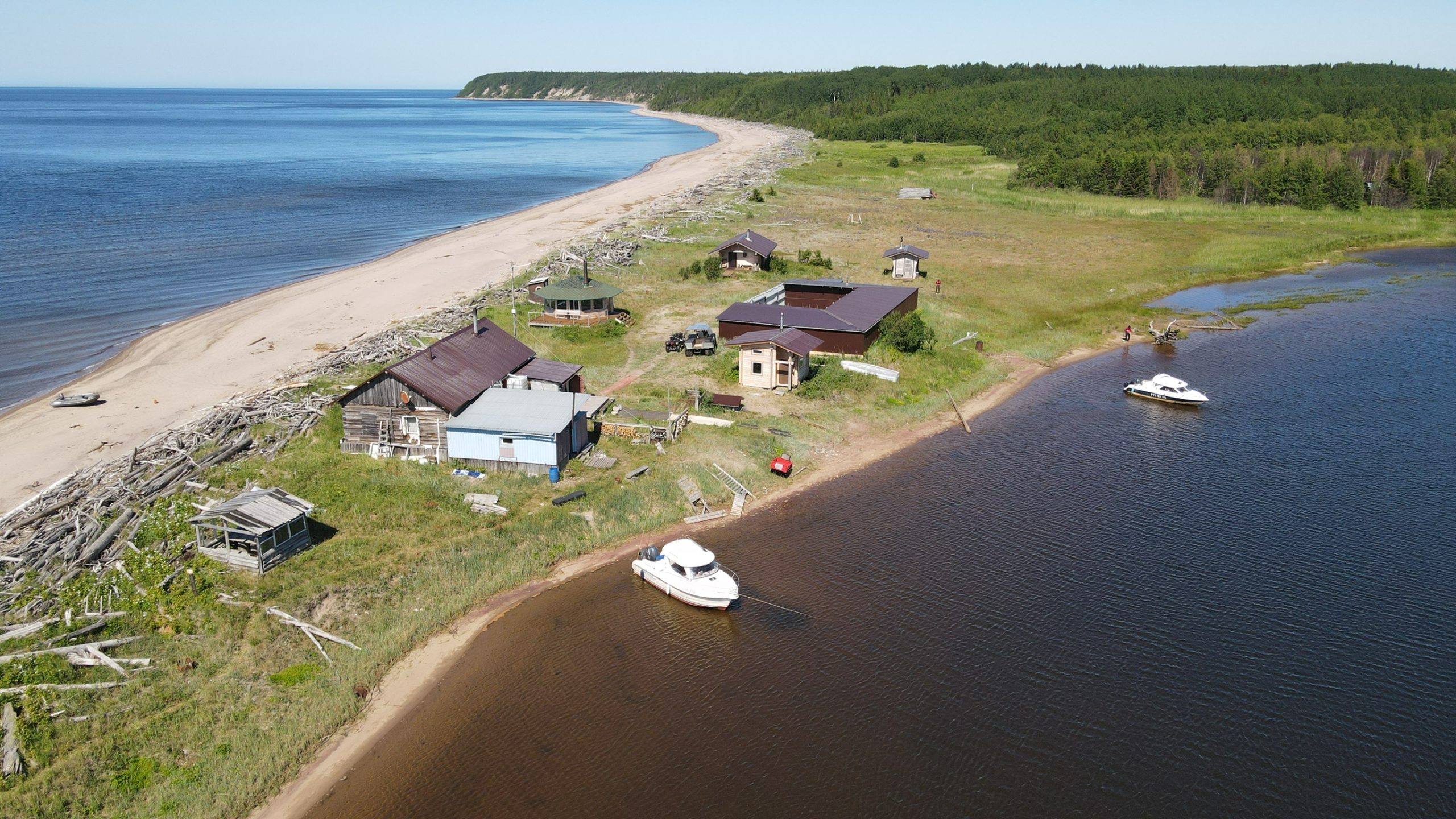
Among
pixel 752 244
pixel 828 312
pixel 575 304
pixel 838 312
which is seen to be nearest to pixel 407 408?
pixel 575 304

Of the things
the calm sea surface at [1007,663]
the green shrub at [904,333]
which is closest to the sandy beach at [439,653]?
the calm sea surface at [1007,663]

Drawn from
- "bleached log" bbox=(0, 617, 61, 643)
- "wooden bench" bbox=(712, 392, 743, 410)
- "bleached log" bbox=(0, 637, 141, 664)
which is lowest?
"bleached log" bbox=(0, 637, 141, 664)

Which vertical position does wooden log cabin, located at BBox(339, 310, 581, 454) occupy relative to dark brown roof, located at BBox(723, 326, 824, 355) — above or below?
below

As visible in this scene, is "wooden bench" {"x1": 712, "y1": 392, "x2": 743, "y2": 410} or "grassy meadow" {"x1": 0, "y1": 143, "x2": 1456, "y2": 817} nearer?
"grassy meadow" {"x1": 0, "y1": 143, "x2": 1456, "y2": 817}

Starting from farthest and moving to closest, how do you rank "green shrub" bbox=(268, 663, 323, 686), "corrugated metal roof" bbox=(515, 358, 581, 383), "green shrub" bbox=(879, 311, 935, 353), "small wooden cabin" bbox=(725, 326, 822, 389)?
"green shrub" bbox=(879, 311, 935, 353)
"small wooden cabin" bbox=(725, 326, 822, 389)
"corrugated metal roof" bbox=(515, 358, 581, 383)
"green shrub" bbox=(268, 663, 323, 686)

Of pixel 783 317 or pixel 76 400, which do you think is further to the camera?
pixel 783 317

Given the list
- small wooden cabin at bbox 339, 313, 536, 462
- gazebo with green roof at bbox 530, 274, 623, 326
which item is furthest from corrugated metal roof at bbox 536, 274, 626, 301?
small wooden cabin at bbox 339, 313, 536, 462

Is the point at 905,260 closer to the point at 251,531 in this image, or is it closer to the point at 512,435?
the point at 512,435

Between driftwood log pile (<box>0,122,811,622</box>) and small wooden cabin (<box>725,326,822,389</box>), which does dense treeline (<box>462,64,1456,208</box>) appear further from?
driftwood log pile (<box>0,122,811,622</box>)

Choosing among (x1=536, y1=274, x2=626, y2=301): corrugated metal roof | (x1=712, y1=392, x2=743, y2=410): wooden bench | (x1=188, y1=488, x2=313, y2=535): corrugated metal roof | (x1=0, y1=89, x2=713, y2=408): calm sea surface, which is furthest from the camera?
(x1=0, y1=89, x2=713, y2=408): calm sea surface
